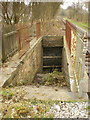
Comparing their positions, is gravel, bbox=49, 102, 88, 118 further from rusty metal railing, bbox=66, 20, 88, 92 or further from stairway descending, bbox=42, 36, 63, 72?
stairway descending, bbox=42, 36, 63, 72

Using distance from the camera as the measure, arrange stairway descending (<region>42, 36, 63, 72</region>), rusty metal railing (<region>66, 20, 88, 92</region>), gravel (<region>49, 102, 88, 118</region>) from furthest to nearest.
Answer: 1. stairway descending (<region>42, 36, 63, 72</region>)
2. rusty metal railing (<region>66, 20, 88, 92</region>)
3. gravel (<region>49, 102, 88, 118</region>)

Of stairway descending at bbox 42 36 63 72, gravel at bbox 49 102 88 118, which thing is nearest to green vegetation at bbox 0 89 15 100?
gravel at bbox 49 102 88 118

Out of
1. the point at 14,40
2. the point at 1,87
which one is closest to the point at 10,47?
the point at 14,40

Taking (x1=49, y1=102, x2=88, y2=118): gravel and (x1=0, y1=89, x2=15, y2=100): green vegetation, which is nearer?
(x1=49, y1=102, x2=88, y2=118): gravel

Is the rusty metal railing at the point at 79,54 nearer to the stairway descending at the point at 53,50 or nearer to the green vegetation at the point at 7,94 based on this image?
the green vegetation at the point at 7,94

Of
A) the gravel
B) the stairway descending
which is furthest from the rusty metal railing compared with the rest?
the stairway descending

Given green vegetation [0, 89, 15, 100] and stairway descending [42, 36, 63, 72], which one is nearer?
green vegetation [0, 89, 15, 100]

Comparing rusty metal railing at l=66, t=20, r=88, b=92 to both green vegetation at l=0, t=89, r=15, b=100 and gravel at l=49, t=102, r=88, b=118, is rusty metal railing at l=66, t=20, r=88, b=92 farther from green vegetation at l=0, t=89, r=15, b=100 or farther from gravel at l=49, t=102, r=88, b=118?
green vegetation at l=0, t=89, r=15, b=100

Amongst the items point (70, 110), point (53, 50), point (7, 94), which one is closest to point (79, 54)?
point (70, 110)

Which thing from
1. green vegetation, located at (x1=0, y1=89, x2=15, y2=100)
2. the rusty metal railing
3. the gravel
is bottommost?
the gravel

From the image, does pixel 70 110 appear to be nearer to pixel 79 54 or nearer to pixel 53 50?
pixel 79 54

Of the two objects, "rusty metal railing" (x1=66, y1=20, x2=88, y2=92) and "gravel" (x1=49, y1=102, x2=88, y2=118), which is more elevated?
"rusty metal railing" (x1=66, y1=20, x2=88, y2=92)

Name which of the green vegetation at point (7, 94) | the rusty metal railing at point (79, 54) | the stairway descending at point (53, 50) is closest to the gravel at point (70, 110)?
the rusty metal railing at point (79, 54)

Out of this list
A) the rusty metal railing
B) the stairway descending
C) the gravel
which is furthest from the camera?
the stairway descending
